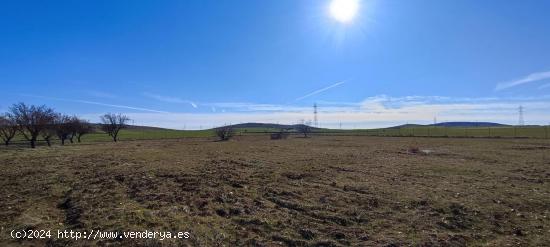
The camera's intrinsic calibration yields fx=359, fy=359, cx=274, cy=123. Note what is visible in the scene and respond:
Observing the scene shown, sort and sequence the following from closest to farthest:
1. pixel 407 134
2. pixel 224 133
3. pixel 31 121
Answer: pixel 31 121, pixel 224 133, pixel 407 134

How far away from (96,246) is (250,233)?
279cm

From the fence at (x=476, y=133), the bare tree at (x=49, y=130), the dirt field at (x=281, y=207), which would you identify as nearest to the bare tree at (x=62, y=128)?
the bare tree at (x=49, y=130)

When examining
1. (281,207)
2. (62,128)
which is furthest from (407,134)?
(281,207)

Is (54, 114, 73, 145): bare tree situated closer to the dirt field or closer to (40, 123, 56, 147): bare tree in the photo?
(40, 123, 56, 147): bare tree

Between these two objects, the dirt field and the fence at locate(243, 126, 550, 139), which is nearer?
the dirt field

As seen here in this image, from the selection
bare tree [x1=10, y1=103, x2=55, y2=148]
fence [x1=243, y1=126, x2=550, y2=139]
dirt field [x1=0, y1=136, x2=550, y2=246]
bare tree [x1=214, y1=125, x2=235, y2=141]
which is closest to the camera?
dirt field [x1=0, y1=136, x2=550, y2=246]

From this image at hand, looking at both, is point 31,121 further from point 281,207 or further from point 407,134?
point 407,134

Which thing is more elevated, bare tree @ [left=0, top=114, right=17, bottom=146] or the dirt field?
bare tree @ [left=0, top=114, right=17, bottom=146]

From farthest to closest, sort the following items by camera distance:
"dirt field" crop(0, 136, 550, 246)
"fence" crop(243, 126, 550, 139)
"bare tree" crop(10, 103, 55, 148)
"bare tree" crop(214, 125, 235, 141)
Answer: "fence" crop(243, 126, 550, 139) < "bare tree" crop(214, 125, 235, 141) < "bare tree" crop(10, 103, 55, 148) < "dirt field" crop(0, 136, 550, 246)

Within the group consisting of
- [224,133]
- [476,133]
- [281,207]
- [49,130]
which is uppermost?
[476,133]

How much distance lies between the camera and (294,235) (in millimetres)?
7113

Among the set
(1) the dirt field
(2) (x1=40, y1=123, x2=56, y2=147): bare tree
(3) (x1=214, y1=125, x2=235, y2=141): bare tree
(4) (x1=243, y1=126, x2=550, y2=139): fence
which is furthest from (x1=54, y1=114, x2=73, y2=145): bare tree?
(4) (x1=243, y1=126, x2=550, y2=139): fence

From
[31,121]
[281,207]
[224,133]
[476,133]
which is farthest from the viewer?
[476,133]

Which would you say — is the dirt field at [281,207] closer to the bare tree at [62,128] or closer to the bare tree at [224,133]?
the bare tree at [62,128]
